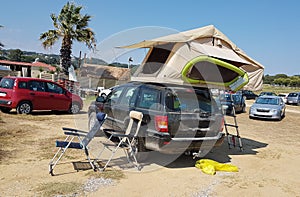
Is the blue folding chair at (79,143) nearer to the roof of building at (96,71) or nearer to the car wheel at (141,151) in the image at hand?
the car wheel at (141,151)

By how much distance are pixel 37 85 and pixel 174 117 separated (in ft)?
26.6

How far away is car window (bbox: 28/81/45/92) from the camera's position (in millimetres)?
11098

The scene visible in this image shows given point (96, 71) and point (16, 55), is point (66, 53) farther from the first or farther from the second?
point (16, 55)

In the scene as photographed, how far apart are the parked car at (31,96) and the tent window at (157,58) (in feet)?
18.1

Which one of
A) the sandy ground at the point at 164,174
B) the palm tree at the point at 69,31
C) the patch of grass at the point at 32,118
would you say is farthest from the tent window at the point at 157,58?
the palm tree at the point at 69,31

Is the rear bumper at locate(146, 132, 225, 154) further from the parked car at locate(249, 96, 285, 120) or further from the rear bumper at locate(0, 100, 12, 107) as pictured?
the parked car at locate(249, 96, 285, 120)

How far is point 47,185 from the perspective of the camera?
13.9ft

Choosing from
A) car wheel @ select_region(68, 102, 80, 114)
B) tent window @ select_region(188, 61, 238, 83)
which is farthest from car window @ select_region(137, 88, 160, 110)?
car wheel @ select_region(68, 102, 80, 114)

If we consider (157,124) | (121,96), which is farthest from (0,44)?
(157,124)

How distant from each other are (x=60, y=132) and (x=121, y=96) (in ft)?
9.44

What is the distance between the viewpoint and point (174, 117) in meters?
5.21

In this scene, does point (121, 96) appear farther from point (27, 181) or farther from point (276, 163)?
point (276, 163)

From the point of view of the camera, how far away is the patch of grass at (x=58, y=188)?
3.97 meters

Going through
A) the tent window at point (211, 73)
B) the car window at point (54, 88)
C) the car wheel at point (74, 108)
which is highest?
the tent window at point (211, 73)
